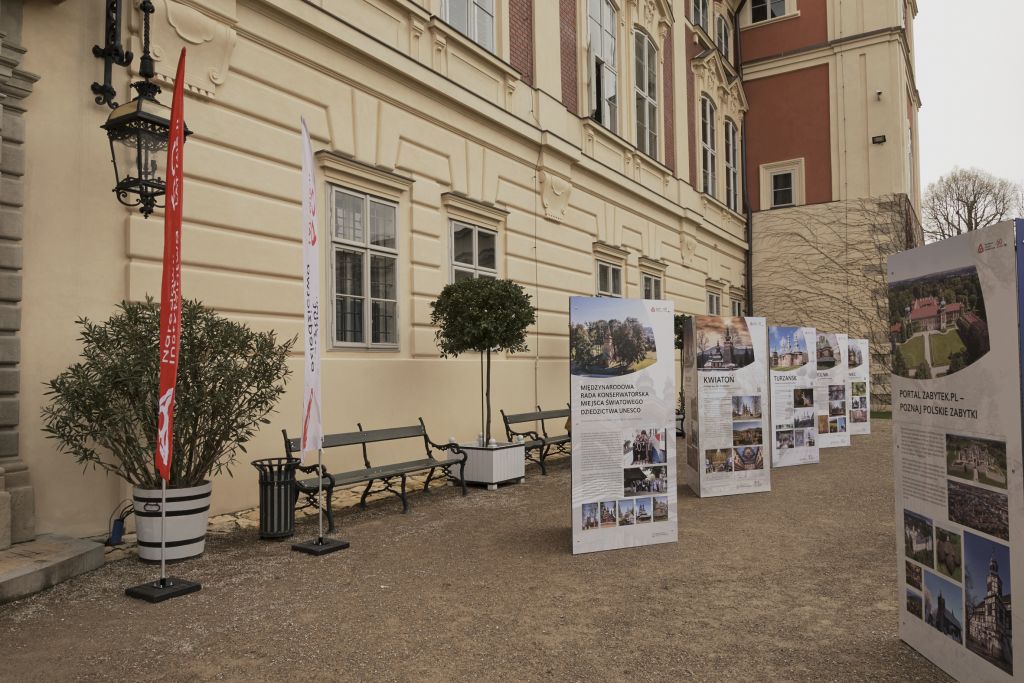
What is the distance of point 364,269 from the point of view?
29.8ft

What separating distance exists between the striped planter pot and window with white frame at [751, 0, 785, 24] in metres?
25.2

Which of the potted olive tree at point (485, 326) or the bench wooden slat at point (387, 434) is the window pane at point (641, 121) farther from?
the bench wooden slat at point (387, 434)

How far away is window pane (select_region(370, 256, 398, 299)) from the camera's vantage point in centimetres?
929

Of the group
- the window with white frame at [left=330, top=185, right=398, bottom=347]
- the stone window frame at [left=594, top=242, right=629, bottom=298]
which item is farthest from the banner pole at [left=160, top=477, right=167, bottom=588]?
the stone window frame at [left=594, top=242, right=629, bottom=298]

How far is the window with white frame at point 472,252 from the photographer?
10695mm

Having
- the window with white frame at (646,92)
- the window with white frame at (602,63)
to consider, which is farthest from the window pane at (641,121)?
the window with white frame at (602,63)

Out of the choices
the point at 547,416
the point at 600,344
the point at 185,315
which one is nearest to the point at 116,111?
the point at 185,315

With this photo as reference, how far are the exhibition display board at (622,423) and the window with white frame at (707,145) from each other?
1603 centimetres

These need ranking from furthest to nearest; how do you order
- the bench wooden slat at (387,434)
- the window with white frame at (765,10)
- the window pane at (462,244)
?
1. the window with white frame at (765,10)
2. the window pane at (462,244)
3. the bench wooden slat at (387,434)

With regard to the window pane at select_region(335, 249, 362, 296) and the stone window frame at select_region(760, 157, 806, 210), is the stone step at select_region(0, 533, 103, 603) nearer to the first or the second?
the window pane at select_region(335, 249, 362, 296)

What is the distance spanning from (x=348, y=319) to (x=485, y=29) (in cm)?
544

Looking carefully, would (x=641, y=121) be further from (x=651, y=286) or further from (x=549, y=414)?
(x=549, y=414)

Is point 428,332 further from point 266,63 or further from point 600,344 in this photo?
point 600,344

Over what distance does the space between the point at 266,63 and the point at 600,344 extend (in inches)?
188
